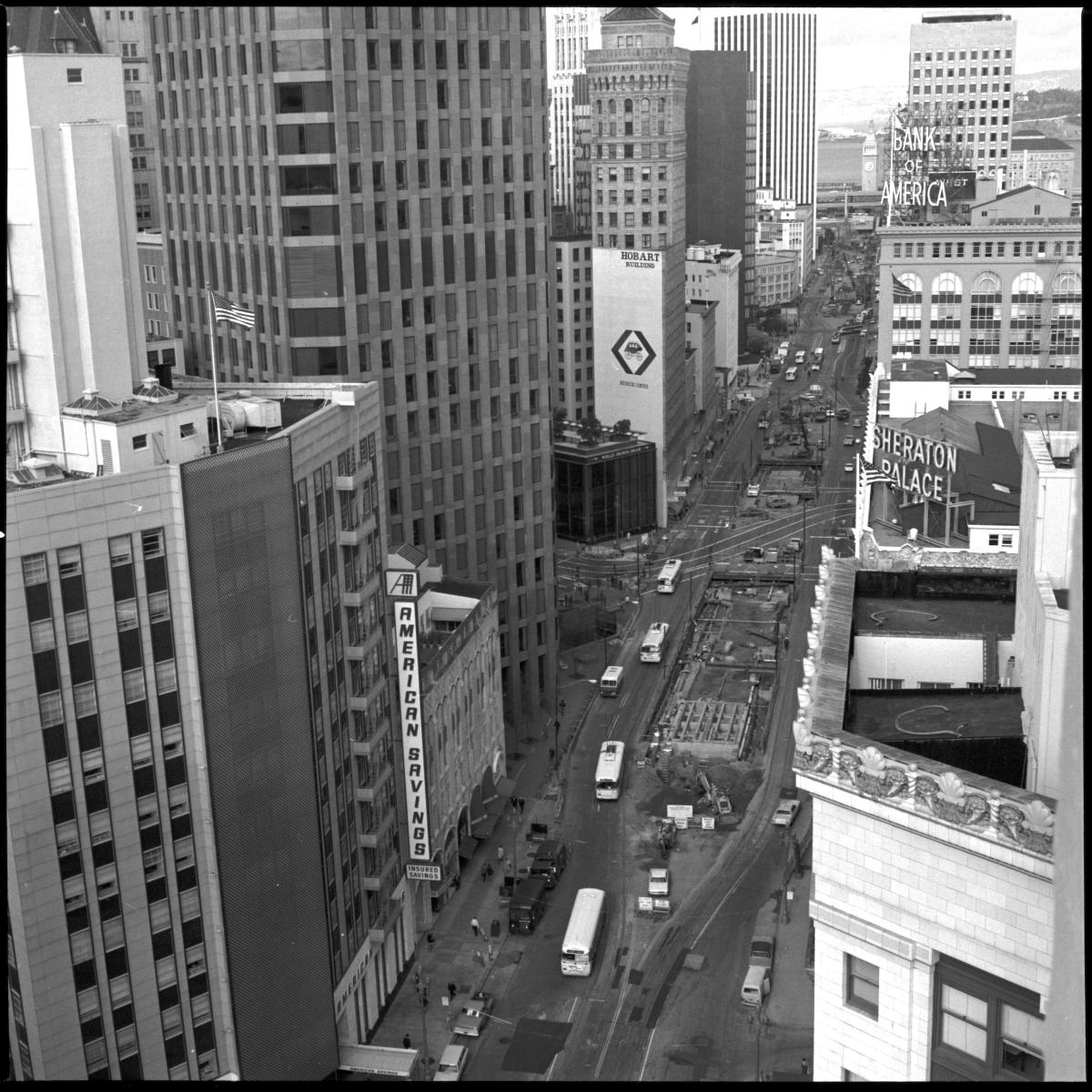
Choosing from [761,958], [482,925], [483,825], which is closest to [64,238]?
[482,925]

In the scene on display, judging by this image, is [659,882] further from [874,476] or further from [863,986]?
Result: [863,986]

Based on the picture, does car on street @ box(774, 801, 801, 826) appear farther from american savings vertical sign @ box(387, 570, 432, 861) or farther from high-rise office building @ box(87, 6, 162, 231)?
high-rise office building @ box(87, 6, 162, 231)

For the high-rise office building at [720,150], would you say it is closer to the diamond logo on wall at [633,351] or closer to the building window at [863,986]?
the diamond logo on wall at [633,351]

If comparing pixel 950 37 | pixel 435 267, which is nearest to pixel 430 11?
pixel 435 267

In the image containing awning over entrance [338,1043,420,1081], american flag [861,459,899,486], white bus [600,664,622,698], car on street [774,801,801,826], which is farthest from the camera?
white bus [600,664,622,698]

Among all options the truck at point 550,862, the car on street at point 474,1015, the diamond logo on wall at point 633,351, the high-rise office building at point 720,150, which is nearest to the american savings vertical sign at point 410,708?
the car on street at point 474,1015

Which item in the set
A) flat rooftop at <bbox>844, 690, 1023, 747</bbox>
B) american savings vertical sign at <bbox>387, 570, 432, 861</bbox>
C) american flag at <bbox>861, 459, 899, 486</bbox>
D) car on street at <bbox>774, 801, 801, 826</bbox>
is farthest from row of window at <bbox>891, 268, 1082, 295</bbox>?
flat rooftop at <bbox>844, 690, 1023, 747</bbox>
